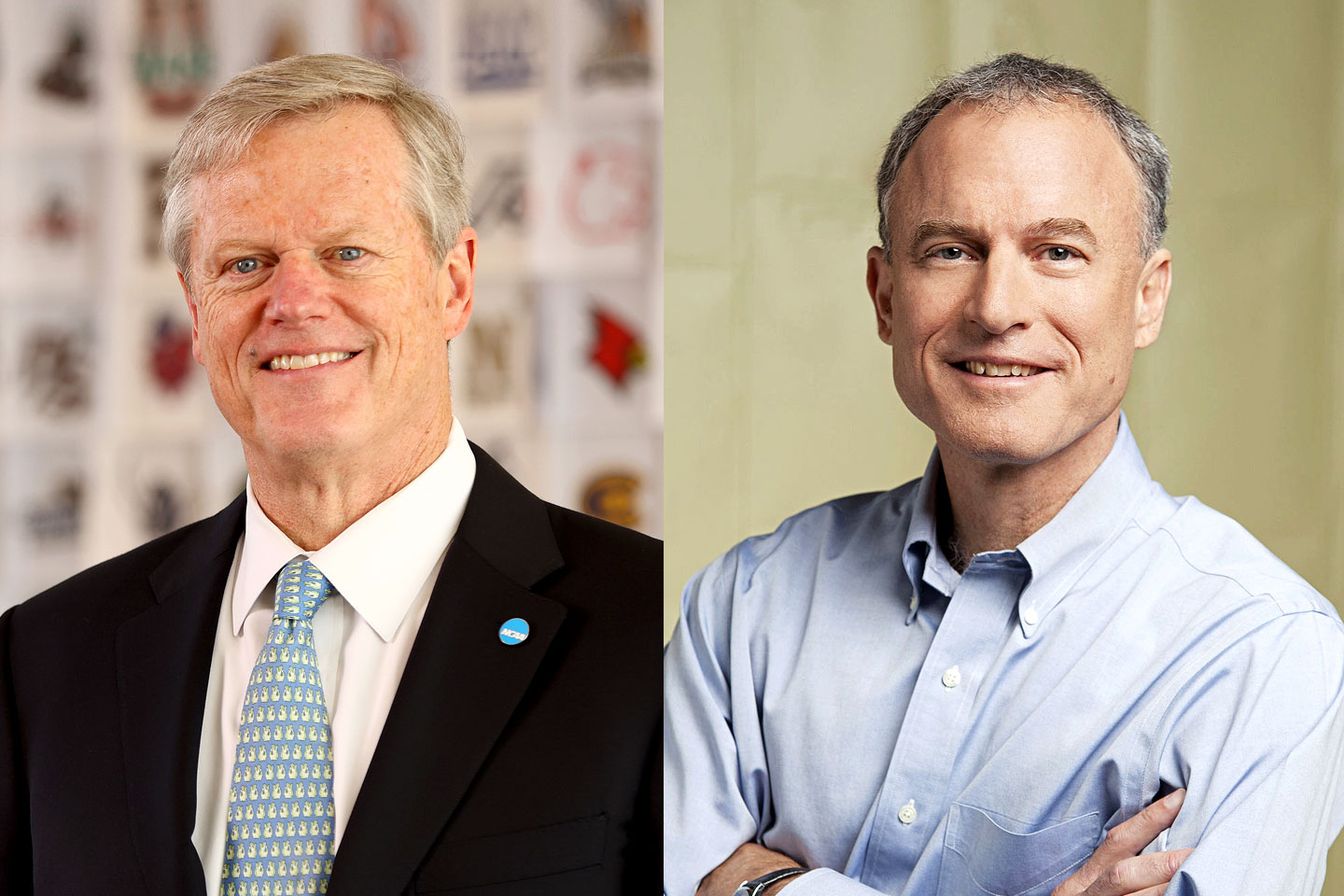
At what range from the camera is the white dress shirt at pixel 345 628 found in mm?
1000

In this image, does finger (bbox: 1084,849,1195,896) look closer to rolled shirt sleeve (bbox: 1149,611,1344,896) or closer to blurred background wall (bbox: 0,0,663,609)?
rolled shirt sleeve (bbox: 1149,611,1344,896)

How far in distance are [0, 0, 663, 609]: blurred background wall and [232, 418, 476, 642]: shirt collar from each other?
0.21 feet

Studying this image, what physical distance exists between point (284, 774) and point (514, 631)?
22cm

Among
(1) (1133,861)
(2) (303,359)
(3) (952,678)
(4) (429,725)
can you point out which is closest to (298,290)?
(2) (303,359)

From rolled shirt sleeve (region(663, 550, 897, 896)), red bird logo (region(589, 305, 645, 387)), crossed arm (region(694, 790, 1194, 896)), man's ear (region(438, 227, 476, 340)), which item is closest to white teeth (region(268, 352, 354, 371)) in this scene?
man's ear (region(438, 227, 476, 340))

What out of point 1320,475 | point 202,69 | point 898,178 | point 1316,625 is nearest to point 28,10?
point 202,69

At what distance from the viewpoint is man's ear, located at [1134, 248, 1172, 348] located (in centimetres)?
139

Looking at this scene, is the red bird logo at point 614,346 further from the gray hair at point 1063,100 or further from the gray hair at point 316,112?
the gray hair at point 1063,100

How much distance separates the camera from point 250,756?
99 centimetres

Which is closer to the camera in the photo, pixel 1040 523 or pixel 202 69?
pixel 202 69

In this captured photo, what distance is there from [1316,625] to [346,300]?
1.07 m

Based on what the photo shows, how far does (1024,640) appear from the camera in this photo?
1.36 meters

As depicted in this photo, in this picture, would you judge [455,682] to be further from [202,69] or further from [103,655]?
[202,69]

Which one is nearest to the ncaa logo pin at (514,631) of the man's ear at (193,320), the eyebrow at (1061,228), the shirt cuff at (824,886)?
the man's ear at (193,320)
